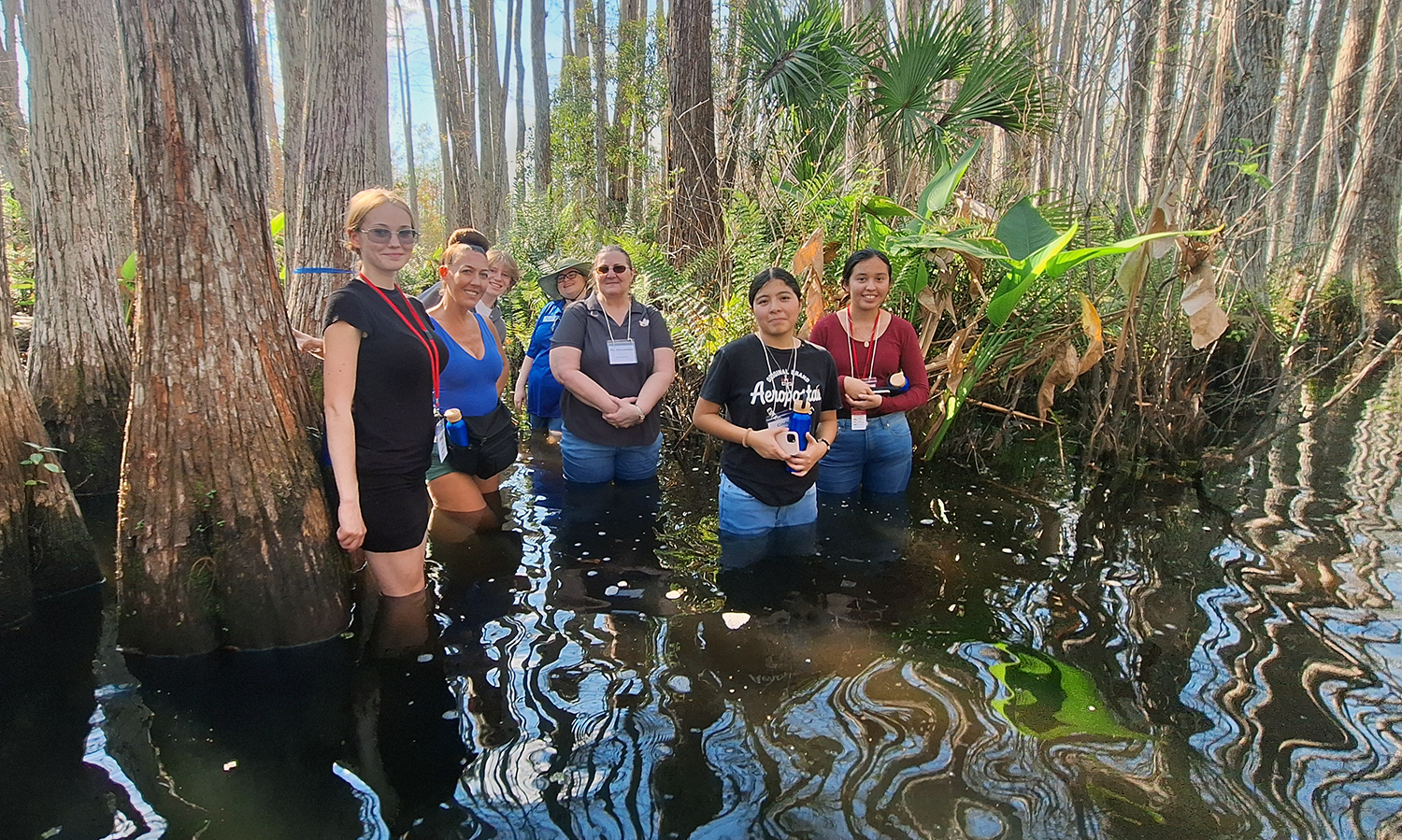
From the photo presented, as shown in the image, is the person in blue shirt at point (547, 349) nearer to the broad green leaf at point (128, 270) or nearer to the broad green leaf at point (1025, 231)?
the broad green leaf at point (1025, 231)

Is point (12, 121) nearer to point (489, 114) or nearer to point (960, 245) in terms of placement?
point (489, 114)

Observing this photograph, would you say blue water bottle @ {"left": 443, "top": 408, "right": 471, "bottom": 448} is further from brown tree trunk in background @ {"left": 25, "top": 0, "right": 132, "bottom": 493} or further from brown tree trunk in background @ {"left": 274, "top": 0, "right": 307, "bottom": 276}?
brown tree trunk in background @ {"left": 274, "top": 0, "right": 307, "bottom": 276}

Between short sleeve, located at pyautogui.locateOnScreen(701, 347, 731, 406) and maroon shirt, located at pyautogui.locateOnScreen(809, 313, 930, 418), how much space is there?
0.94 metres

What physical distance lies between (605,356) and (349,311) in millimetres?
2004

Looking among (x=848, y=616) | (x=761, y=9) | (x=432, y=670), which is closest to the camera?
(x=432, y=670)

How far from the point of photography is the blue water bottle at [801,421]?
3.56 meters

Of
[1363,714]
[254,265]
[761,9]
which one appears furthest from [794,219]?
[1363,714]

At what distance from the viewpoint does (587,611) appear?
11.6 ft

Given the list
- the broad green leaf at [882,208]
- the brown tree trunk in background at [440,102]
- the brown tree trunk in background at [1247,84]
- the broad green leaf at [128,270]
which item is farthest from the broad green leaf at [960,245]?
the brown tree trunk in background at [440,102]

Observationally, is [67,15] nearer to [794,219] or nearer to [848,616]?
[794,219]

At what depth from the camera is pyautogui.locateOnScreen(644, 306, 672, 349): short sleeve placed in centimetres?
476

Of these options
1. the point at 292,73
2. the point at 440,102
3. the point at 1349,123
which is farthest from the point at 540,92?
the point at 1349,123

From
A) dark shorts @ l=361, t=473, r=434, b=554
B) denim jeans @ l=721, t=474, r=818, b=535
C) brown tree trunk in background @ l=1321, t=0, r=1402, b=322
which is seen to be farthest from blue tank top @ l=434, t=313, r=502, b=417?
brown tree trunk in background @ l=1321, t=0, r=1402, b=322

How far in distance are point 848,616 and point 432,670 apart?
5.88ft
